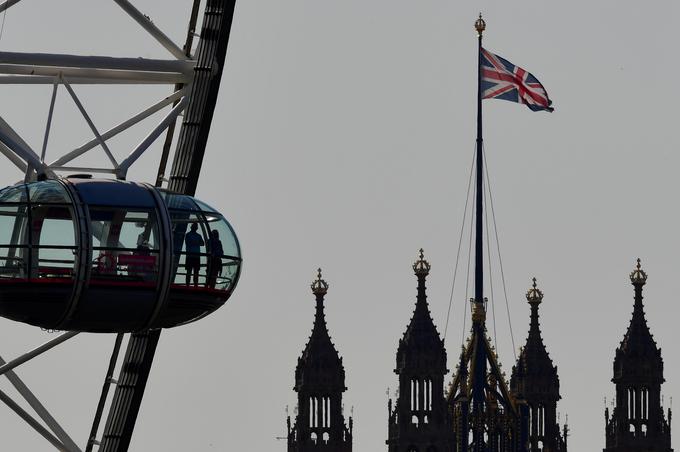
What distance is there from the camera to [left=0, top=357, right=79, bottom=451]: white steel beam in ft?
188

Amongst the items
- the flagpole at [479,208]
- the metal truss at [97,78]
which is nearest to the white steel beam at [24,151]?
the metal truss at [97,78]

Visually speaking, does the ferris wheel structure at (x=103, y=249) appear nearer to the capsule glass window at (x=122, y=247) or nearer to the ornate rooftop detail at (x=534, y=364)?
the capsule glass window at (x=122, y=247)

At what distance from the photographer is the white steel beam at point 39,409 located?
57.4 meters

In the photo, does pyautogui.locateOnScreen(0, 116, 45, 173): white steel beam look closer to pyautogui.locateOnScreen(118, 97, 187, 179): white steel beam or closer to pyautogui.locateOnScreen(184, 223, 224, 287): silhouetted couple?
pyautogui.locateOnScreen(118, 97, 187, 179): white steel beam

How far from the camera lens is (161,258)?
51.3 metres

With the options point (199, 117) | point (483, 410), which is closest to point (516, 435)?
point (483, 410)

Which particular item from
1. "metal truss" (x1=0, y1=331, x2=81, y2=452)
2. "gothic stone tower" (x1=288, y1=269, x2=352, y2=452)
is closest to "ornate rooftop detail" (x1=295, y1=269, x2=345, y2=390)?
"gothic stone tower" (x1=288, y1=269, x2=352, y2=452)

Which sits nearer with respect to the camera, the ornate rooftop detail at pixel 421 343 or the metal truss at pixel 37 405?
the metal truss at pixel 37 405

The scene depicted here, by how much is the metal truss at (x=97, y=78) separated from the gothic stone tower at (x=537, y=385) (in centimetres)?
8336

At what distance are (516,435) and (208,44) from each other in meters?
81.3

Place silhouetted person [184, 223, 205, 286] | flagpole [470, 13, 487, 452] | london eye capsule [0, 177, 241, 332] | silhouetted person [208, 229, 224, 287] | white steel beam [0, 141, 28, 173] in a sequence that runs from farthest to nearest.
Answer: flagpole [470, 13, 487, 452]
white steel beam [0, 141, 28, 173]
silhouetted person [208, 229, 224, 287]
silhouetted person [184, 223, 205, 286]
london eye capsule [0, 177, 241, 332]

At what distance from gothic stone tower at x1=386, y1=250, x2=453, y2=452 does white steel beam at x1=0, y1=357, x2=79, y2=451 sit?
254ft

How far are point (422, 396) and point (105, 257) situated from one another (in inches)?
3385

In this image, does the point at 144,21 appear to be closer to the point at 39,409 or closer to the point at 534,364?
the point at 39,409
